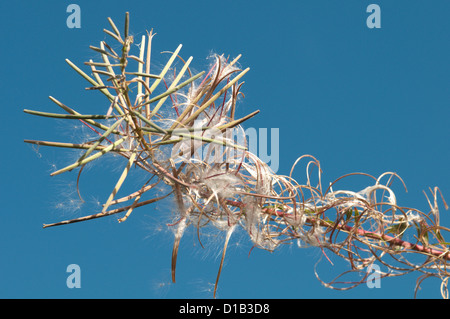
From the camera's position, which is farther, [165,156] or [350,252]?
[350,252]

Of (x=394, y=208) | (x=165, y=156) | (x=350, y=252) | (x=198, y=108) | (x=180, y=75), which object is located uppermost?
(x=180, y=75)

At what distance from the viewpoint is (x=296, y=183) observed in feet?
4.45

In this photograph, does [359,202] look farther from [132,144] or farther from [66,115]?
[66,115]

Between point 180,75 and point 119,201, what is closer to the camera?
point 119,201

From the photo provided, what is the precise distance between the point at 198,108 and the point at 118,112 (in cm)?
22

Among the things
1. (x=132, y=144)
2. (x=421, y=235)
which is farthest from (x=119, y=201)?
(x=421, y=235)

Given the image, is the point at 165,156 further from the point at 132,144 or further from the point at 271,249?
the point at 271,249

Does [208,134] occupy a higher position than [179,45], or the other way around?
[179,45]

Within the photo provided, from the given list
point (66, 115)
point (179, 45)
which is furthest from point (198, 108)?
point (66, 115)

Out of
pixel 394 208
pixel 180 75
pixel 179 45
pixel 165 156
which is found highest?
pixel 179 45

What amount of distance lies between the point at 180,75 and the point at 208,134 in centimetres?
25

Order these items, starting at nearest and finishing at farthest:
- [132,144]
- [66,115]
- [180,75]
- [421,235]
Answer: [66,115], [132,144], [180,75], [421,235]

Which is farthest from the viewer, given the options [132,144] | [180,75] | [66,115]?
[180,75]

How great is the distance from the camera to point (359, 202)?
142cm
